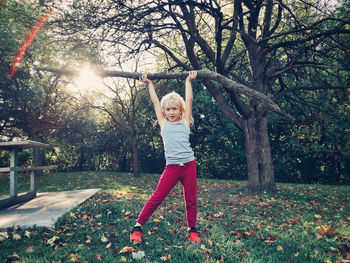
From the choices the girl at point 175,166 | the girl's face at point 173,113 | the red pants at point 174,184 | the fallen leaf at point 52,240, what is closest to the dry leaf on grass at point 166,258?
the girl at point 175,166

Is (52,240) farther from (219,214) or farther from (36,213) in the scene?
(219,214)

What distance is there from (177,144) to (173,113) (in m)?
0.44

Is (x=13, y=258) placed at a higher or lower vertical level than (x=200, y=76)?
lower

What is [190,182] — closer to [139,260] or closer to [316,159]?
[139,260]

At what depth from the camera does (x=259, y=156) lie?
23.5ft

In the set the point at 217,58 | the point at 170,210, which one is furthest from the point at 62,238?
the point at 217,58

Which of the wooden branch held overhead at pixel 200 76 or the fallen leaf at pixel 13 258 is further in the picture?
the wooden branch held overhead at pixel 200 76

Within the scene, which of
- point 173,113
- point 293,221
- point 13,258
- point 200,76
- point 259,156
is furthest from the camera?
point 259,156

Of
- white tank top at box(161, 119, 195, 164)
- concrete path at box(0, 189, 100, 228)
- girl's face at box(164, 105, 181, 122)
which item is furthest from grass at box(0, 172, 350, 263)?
girl's face at box(164, 105, 181, 122)

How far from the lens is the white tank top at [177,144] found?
124 inches

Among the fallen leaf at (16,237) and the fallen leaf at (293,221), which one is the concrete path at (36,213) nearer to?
the fallen leaf at (16,237)

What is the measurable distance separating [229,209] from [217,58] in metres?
3.96

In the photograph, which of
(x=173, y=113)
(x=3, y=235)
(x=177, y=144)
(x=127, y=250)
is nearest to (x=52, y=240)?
(x=3, y=235)

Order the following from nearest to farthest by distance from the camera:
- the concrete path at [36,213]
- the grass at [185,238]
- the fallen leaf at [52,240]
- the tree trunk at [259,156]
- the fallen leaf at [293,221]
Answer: the grass at [185,238]
the fallen leaf at [52,240]
the concrete path at [36,213]
the fallen leaf at [293,221]
the tree trunk at [259,156]
